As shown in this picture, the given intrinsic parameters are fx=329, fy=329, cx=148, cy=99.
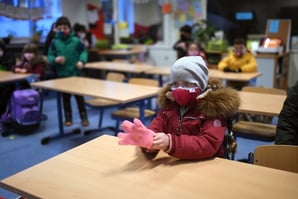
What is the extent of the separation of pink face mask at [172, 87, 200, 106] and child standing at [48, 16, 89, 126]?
275 cm

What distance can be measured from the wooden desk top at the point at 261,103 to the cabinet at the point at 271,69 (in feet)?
8.35

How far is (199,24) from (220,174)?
215 inches

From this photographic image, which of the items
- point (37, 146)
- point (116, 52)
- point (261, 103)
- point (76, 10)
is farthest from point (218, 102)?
point (76, 10)

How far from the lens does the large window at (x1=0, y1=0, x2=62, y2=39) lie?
6.35 m

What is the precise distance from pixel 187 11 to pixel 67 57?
339 centimetres

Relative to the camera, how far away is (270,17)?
5.88 meters

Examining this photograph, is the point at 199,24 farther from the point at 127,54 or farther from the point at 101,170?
the point at 101,170

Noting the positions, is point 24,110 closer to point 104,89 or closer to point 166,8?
point 104,89

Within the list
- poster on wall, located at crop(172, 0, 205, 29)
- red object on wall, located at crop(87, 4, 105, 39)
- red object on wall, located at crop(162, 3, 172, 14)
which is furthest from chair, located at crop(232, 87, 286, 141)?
red object on wall, located at crop(87, 4, 105, 39)

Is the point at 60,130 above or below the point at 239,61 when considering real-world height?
below

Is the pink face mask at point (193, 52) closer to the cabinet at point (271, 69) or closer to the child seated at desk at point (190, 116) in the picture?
the cabinet at point (271, 69)

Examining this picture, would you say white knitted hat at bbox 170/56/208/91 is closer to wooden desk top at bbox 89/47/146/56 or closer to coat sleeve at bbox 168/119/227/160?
coat sleeve at bbox 168/119/227/160

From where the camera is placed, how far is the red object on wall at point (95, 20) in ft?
25.3

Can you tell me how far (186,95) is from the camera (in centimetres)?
157
